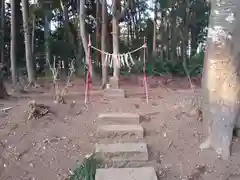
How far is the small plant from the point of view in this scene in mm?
3264

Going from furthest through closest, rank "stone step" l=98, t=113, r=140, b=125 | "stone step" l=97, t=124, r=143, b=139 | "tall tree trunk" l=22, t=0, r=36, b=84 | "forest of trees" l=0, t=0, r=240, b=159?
"tall tree trunk" l=22, t=0, r=36, b=84 < "stone step" l=98, t=113, r=140, b=125 < "stone step" l=97, t=124, r=143, b=139 < "forest of trees" l=0, t=0, r=240, b=159

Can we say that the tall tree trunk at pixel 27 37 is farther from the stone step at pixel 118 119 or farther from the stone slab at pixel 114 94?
the stone step at pixel 118 119

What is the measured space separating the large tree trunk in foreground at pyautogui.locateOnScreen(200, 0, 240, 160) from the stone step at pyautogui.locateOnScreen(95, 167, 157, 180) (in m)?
0.98

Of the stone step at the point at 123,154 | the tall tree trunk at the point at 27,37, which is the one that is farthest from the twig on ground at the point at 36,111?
the tall tree trunk at the point at 27,37

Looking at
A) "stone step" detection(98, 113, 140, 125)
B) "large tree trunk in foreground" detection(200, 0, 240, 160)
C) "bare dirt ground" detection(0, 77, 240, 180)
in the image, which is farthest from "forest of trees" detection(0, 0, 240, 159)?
"stone step" detection(98, 113, 140, 125)

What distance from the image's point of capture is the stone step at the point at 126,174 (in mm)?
2939

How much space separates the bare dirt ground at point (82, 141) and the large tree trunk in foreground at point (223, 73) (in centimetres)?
27

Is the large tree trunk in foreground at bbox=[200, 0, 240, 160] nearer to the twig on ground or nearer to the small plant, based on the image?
the small plant

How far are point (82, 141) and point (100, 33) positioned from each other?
848 cm

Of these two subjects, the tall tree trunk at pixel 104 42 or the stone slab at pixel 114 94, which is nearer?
the stone slab at pixel 114 94

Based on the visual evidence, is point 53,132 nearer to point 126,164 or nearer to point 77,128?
point 77,128

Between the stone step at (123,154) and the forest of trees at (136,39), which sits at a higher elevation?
the forest of trees at (136,39)

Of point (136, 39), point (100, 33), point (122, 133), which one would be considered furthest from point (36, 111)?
point (136, 39)

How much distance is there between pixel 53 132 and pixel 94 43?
28.0ft
